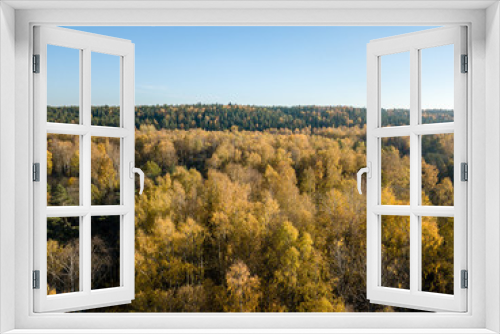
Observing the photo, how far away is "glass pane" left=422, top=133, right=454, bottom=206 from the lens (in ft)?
8.38

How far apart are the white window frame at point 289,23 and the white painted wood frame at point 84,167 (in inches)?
1.8

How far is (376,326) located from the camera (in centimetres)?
178

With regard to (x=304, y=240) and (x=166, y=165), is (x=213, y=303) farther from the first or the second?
(x=166, y=165)

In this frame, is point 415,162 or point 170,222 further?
point 170,222

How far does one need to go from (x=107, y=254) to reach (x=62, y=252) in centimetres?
68

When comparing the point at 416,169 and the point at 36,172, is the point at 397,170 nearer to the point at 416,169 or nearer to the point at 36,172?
the point at 416,169

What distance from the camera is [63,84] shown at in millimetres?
2551

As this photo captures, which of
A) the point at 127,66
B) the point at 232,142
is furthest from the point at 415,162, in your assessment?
the point at 232,142

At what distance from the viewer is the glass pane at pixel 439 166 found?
256 centimetres

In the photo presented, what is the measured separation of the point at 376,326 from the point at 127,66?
76.5 inches

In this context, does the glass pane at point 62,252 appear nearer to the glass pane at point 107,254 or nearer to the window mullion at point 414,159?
the glass pane at point 107,254

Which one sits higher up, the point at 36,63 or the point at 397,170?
the point at 36,63

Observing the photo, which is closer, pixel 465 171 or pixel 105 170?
pixel 465 171

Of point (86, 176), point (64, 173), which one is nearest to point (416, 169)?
point (86, 176)
